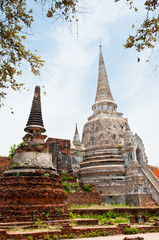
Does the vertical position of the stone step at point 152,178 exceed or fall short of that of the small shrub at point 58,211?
it exceeds it

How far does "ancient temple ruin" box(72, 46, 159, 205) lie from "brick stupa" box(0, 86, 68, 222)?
29.9ft

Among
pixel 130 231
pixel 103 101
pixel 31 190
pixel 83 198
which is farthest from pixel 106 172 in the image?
pixel 130 231

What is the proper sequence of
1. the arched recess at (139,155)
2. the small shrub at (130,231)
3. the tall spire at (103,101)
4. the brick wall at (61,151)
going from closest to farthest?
the small shrub at (130,231) → the brick wall at (61,151) → the arched recess at (139,155) → the tall spire at (103,101)

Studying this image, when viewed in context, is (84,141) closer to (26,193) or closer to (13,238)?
(26,193)

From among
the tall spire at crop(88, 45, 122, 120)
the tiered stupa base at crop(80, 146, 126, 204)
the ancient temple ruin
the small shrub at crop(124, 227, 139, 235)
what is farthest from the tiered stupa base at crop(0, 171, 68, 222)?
the tall spire at crop(88, 45, 122, 120)

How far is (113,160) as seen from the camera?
19828 millimetres

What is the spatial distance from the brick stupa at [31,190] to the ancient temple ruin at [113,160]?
9103 millimetres

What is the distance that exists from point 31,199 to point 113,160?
1246cm

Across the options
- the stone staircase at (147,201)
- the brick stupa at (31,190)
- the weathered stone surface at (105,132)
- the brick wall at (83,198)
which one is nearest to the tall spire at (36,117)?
the weathered stone surface at (105,132)

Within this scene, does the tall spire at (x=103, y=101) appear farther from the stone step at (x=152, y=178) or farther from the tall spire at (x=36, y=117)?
the stone step at (x=152, y=178)

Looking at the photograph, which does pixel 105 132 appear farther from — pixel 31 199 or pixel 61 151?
pixel 31 199

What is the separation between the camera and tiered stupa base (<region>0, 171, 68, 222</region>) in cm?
796

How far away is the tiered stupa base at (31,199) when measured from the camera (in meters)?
7.96

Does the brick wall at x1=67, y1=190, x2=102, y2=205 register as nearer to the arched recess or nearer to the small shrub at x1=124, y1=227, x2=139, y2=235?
the arched recess
